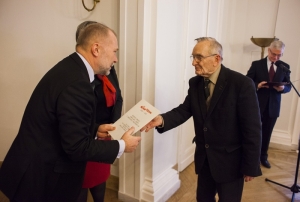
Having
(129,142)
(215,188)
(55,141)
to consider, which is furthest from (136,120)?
(215,188)

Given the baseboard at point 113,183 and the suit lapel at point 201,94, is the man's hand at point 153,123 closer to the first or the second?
the suit lapel at point 201,94

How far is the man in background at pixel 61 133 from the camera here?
1.26m

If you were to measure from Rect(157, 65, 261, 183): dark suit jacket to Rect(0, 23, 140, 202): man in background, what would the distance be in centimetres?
66

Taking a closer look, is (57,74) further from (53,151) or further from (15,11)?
(15,11)

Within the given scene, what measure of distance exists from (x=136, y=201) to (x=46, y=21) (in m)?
2.24

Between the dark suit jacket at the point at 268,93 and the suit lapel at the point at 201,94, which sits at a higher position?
the suit lapel at the point at 201,94

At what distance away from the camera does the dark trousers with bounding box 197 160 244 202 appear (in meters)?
1.83

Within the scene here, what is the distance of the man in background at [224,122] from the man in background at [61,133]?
650 millimetres

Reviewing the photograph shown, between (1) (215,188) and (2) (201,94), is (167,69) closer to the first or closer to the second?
(2) (201,94)

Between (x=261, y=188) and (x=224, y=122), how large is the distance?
6.33 ft

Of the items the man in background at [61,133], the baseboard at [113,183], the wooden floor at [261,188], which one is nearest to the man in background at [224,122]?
the man in background at [61,133]

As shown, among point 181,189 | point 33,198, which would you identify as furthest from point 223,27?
point 33,198

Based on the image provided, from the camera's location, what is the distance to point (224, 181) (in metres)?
1.79

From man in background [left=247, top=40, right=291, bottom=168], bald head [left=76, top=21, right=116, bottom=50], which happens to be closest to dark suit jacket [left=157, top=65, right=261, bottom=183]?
bald head [left=76, top=21, right=116, bottom=50]
